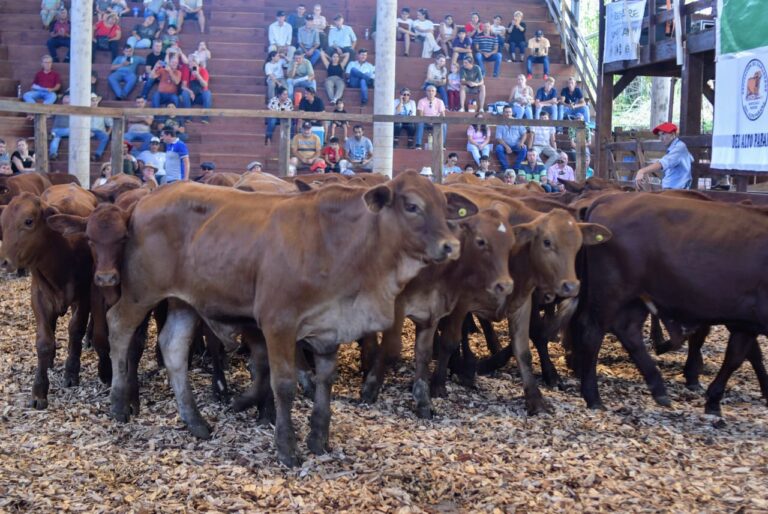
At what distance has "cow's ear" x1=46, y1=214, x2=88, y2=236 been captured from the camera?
276 inches

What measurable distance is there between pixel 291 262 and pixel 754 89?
9.15 meters

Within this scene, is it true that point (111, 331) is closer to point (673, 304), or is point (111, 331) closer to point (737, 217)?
point (673, 304)

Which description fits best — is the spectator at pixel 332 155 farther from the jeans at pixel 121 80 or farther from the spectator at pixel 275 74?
the jeans at pixel 121 80

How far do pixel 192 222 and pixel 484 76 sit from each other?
811 inches

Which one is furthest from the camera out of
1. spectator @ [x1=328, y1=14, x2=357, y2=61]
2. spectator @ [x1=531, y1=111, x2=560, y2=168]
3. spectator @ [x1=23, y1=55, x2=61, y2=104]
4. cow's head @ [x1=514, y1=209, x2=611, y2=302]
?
spectator @ [x1=328, y1=14, x2=357, y2=61]

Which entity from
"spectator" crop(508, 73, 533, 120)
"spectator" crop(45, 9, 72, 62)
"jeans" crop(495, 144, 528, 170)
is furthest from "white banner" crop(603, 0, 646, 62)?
"spectator" crop(45, 9, 72, 62)

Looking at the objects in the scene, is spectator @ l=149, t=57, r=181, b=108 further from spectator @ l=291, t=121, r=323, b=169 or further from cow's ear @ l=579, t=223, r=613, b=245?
cow's ear @ l=579, t=223, r=613, b=245

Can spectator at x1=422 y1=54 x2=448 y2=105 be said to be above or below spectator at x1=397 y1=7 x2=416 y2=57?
below

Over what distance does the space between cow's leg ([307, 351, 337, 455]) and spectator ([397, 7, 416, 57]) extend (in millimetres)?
21608

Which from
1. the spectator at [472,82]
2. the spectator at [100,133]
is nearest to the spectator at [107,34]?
the spectator at [100,133]

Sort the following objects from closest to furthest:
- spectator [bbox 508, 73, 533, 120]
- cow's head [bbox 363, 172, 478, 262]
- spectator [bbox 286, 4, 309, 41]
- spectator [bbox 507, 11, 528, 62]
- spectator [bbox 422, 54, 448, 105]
Answer: cow's head [bbox 363, 172, 478, 262]
spectator [bbox 508, 73, 533, 120]
spectator [bbox 422, 54, 448, 105]
spectator [bbox 286, 4, 309, 41]
spectator [bbox 507, 11, 528, 62]

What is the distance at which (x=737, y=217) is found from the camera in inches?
282

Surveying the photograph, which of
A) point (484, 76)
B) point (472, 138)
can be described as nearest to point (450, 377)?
point (472, 138)

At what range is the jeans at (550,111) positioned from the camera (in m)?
24.4
